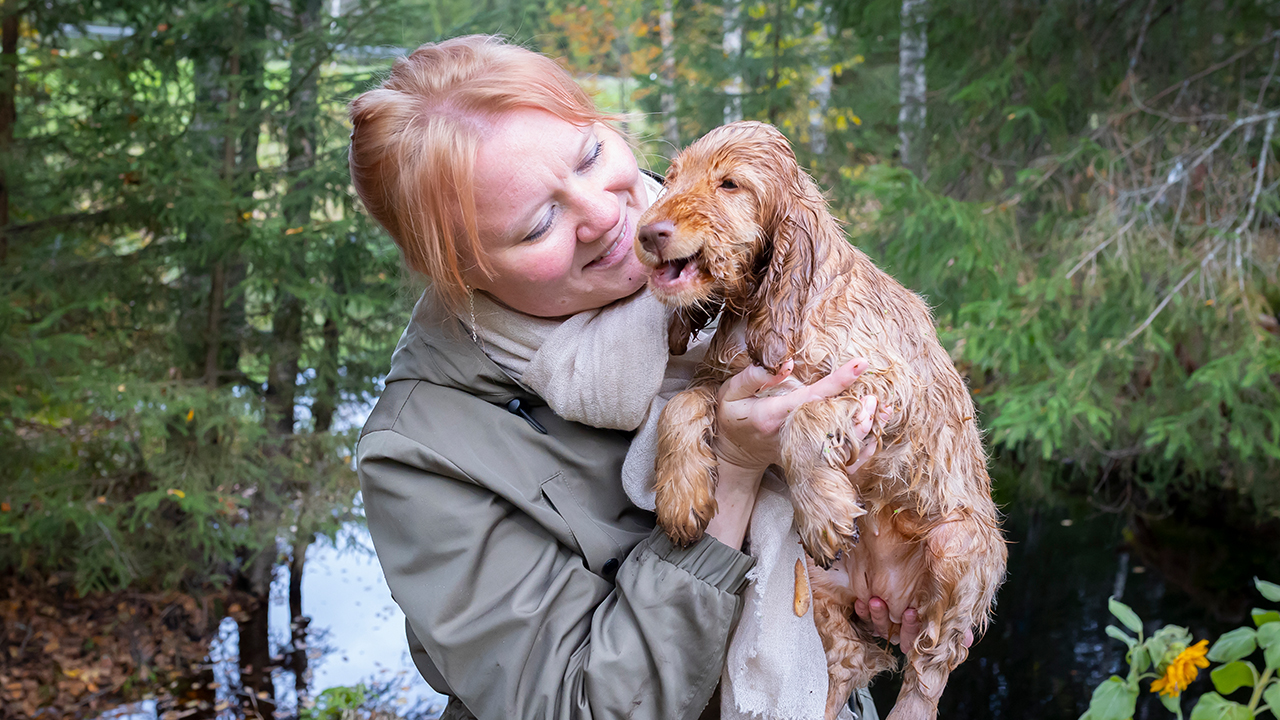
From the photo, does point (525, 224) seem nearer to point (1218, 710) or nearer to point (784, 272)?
point (784, 272)

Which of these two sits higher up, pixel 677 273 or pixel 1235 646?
pixel 677 273

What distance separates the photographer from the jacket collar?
1.92 m

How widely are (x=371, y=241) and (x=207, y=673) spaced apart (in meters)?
3.57

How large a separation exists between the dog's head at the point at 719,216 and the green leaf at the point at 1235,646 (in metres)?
2.17

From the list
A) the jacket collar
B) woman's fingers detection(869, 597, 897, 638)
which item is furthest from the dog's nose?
woman's fingers detection(869, 597, 897, 638)

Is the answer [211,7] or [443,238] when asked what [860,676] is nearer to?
[443,238]

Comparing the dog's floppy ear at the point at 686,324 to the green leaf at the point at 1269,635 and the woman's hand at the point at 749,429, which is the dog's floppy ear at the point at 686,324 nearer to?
the woman's hand at the point at 749,429

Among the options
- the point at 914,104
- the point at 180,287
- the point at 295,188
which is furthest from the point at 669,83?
the point at 180,287

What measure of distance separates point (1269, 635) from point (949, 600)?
1.49m

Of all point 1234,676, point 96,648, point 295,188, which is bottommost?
point 96,648

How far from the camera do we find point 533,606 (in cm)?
173

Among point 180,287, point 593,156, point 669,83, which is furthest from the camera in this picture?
point 669,83

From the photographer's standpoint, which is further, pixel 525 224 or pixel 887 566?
pixel 887 566

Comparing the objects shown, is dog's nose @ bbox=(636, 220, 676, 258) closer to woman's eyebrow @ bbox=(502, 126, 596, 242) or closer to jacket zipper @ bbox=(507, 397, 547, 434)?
woman's eyebrow @ bbox=(502, 126, 596, 242)
